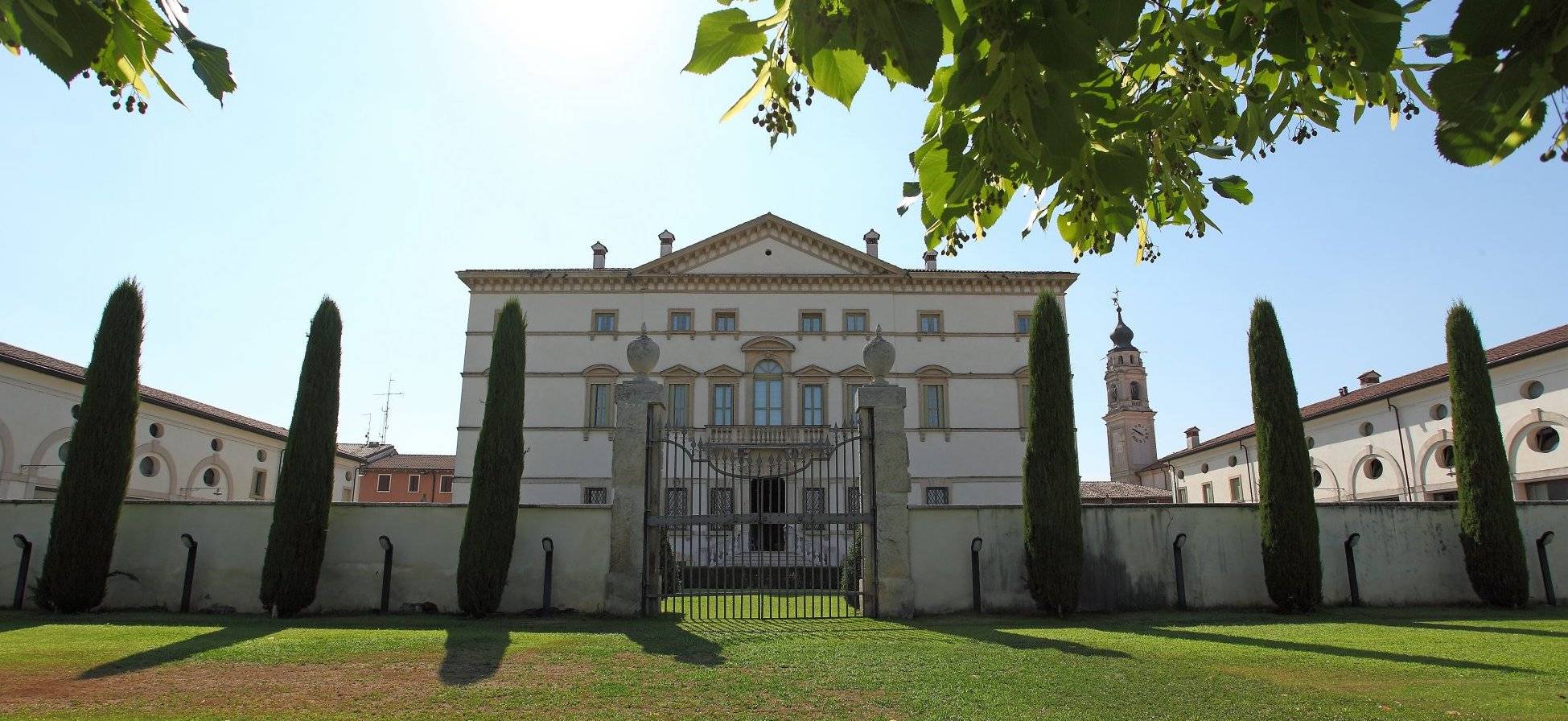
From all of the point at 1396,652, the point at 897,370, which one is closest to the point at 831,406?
the point at 897,370

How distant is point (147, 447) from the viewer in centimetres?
2912

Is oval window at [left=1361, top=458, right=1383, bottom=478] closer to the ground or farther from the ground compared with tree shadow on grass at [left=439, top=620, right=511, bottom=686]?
farther from the ground

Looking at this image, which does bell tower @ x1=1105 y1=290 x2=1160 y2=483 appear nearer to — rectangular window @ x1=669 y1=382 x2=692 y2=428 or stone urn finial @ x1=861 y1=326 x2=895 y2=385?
rectangular window @ x1=669 y1=382 x2=692 y2=428

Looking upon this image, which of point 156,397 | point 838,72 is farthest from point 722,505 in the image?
point 156,397

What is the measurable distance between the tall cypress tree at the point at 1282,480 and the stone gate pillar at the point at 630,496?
29.8ft

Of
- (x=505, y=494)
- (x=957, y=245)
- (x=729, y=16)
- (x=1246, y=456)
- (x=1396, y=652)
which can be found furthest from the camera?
(x=1246, y=456)

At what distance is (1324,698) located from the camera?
622 cm

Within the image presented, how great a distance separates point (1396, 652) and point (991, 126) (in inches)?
330

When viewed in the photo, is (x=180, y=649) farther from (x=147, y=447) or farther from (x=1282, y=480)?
(x=147, y=447)

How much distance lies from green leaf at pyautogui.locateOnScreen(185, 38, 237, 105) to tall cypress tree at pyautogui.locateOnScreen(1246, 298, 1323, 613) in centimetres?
1405

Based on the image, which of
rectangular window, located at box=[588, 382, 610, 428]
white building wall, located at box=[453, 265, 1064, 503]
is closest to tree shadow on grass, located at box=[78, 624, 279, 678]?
rectangular window, located at box=[588, 382, 610, 428]

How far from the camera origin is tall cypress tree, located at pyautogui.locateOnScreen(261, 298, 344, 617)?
12.5 meters

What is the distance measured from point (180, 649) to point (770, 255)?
2736cm

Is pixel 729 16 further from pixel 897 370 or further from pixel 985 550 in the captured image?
pixel 897 370
